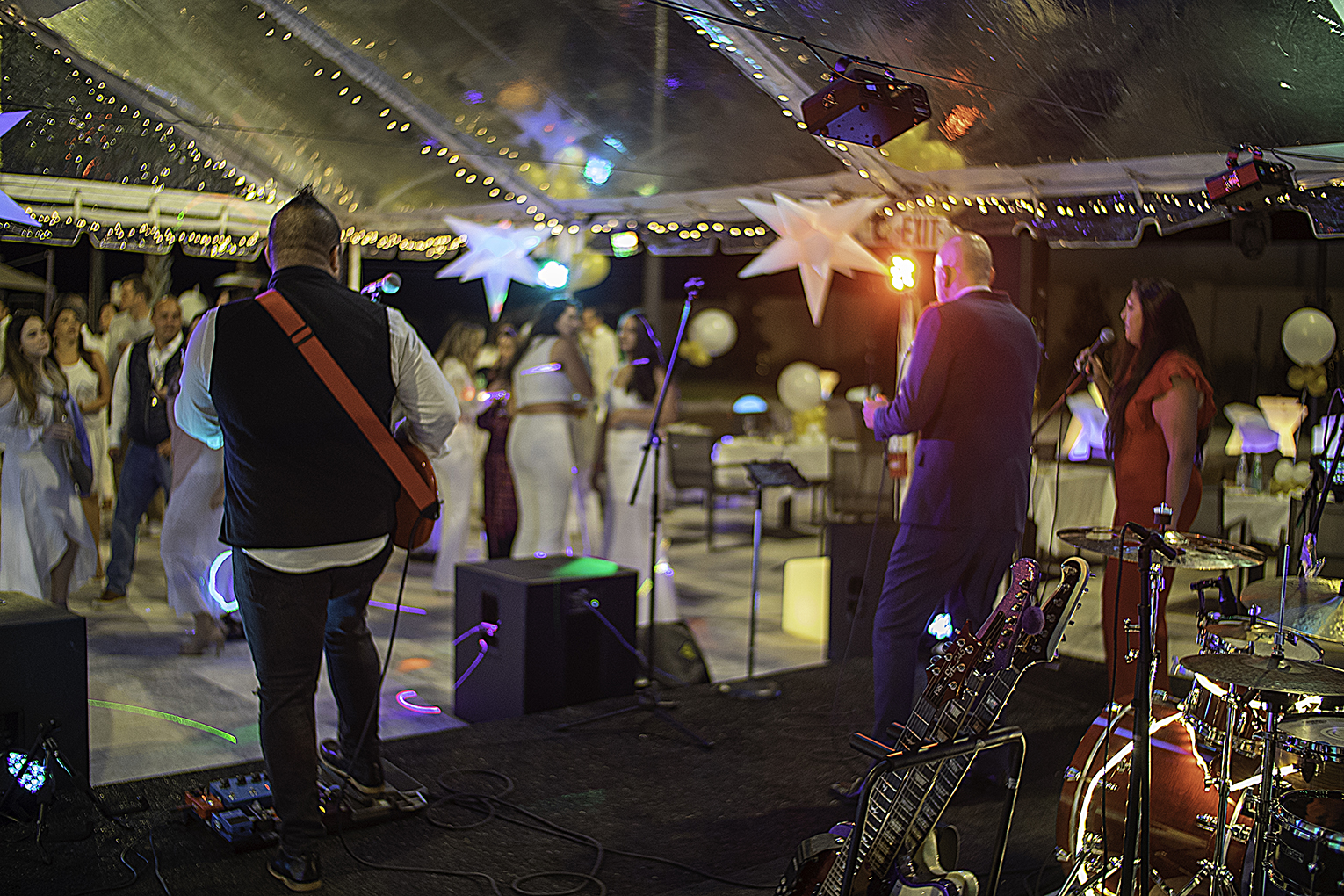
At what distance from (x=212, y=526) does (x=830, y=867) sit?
381cm

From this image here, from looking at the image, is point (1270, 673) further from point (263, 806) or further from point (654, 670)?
point (654, 670)

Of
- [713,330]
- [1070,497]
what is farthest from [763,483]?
[713,330]

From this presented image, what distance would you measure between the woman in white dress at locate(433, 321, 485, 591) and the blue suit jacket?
3.98 metres

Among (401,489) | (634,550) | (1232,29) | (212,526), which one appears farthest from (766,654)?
(1232,29)

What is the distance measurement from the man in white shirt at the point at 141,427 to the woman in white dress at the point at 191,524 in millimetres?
486

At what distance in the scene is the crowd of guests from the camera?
522 cm

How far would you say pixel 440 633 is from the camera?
6.18 metres

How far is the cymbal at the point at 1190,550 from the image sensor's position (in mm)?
→ 2803

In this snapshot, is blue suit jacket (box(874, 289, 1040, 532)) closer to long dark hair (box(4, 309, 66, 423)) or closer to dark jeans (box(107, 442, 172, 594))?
long dark hair (box(4, 309, 66, 423))

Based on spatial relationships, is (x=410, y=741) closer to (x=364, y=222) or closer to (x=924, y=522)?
(x=924, y=522)

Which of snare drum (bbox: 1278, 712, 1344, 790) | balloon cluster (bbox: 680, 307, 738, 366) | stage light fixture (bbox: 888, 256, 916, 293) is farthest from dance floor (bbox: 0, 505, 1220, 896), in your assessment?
balloon cluster (bbox: 680, 307, 738, 366)

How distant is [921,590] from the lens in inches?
143

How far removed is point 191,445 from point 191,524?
0.37 metres

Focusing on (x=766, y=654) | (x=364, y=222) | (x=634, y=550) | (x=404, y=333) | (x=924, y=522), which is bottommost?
(x=766, y=654)
